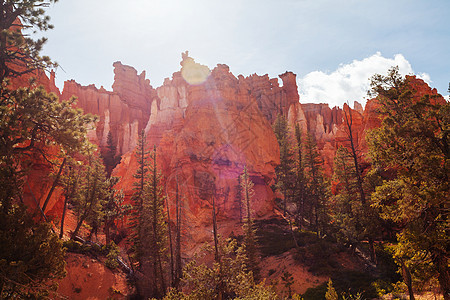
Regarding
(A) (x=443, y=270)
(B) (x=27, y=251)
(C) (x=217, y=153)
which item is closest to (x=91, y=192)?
(B) (x=27, y=251)

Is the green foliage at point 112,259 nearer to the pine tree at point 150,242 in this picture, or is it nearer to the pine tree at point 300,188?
the pine tree at point 150,242

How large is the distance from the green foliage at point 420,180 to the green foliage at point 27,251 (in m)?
13.0

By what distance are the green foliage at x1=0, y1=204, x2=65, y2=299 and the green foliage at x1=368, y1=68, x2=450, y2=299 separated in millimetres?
13007

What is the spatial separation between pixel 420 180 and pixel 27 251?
14.9 metres

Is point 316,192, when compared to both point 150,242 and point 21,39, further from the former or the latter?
point 21,39

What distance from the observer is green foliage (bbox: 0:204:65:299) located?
25.4 ft

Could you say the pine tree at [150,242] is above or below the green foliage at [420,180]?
below

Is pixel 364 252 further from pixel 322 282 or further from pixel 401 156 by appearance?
pixel 401 156

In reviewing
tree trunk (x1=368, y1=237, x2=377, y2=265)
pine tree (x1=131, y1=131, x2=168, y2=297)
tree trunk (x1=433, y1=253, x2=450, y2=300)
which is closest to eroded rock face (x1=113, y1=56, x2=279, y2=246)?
pine tree (x1=131, y1=131, x2=168, y2=297)

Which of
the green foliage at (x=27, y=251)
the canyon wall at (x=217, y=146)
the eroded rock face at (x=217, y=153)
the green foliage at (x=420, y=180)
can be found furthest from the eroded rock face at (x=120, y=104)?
the green foliage at (x=420, y=180)

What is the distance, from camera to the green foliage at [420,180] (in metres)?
8.71

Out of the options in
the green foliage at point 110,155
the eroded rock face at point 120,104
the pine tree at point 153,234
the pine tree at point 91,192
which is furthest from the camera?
the eroded rock face at point 120,104

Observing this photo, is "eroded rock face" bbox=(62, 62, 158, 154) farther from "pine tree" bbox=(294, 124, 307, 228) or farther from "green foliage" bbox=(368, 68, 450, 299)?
"green foliage" bbox=(368, 68, 450, 299)

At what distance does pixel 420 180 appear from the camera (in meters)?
9.82
